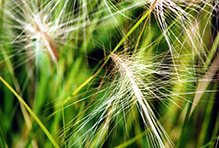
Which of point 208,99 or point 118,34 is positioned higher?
point 118,34

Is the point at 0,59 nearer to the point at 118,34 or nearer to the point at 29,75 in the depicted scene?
the point at 29,75

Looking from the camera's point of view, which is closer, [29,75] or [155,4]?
[155,4]

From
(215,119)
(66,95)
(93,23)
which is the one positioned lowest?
(215,119)

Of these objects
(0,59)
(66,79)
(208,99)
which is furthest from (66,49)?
(208,99)

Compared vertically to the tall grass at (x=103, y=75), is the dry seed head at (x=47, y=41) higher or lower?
higher

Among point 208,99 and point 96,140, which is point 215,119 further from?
point 96,140

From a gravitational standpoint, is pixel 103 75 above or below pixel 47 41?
below

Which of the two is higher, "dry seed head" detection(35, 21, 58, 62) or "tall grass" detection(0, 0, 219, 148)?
"dry seed head" detection(35, 21, 58, 62)
